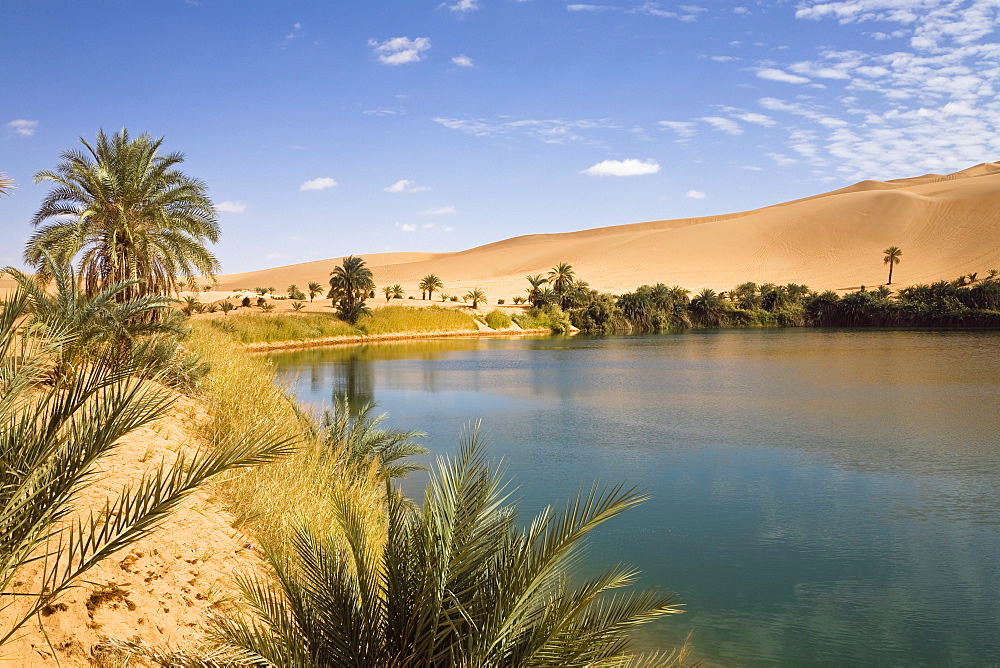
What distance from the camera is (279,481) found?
24.5 ft

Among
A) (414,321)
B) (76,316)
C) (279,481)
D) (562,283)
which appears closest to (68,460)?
(76,316)

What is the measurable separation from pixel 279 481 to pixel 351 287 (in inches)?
1635

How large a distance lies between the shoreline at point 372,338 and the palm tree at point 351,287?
6.57 feet

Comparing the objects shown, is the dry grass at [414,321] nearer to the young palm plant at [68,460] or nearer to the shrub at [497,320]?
the shrub at [497,320]

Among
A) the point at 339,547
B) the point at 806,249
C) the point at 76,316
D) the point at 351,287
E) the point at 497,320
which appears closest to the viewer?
the point at 339,547

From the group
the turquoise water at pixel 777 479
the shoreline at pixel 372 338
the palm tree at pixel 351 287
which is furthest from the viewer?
the palm tree at pixel 351 287

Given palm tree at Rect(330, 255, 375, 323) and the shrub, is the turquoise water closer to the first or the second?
palm tree at Rect(330, 255, 375, 323)

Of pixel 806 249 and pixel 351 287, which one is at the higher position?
pixel 806 249

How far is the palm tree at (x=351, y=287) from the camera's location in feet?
156

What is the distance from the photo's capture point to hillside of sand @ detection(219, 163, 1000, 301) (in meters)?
85.2

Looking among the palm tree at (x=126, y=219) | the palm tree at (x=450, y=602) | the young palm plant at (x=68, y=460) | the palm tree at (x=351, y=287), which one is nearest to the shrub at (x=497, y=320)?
the palm tree at (x=351, y=287)

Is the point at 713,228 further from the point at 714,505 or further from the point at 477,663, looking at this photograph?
the point at 477,663

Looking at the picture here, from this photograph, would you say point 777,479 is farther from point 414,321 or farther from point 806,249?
point 806,249

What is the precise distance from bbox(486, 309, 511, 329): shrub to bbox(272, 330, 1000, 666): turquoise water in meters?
26.4
